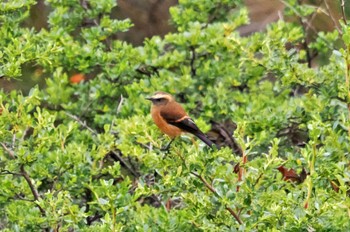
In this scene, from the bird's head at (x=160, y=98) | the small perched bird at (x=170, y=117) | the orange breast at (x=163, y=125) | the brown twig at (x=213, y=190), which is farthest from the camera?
the bird's head at (x=160, y=98)

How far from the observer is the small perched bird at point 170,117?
4711 millimetres

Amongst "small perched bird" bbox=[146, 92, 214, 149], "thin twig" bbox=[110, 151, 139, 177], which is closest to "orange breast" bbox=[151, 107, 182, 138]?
"small perched bird" bbox=[146, 92, 214, 149]

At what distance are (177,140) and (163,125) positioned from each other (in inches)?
30.1

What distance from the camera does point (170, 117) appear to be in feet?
15.9

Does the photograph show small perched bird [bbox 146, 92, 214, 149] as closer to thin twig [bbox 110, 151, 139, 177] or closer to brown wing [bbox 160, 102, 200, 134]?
brown wing [bbox 160, 102, 200, 134]

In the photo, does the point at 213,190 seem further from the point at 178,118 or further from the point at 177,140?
the point at 178,118

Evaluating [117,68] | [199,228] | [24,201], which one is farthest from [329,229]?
[117,68]

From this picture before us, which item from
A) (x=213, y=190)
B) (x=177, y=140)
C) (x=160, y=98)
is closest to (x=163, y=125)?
(x=160, y=98)

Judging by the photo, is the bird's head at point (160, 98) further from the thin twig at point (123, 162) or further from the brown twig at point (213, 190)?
the brown twig at point (213, 190)

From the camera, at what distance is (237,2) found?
586 centimetres

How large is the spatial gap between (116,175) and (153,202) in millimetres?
922

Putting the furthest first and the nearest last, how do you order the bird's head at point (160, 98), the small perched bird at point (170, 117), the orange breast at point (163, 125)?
the bird's head at point (160, 98) < the small perched bird at point (170, 117) < the orange breast at point (163, 125)

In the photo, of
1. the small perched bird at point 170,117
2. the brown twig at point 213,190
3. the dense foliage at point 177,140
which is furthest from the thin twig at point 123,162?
the brown twig at point 213,190

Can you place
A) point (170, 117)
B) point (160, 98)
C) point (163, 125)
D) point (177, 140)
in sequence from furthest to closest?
point (160, 98) → point (170, 117) → point (163, 125) → point (177, 140)
